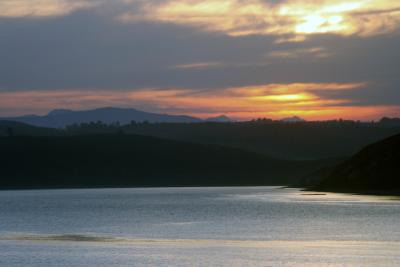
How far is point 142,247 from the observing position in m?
71.7

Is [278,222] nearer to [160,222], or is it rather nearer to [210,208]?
[160,222]

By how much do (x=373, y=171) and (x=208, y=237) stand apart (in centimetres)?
9398

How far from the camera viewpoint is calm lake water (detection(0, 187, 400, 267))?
63.1 metres

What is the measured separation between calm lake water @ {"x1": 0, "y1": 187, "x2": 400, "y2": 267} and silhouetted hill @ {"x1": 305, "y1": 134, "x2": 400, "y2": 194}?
41.1m

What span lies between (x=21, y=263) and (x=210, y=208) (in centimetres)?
6915

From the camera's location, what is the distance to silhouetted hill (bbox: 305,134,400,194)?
163 m

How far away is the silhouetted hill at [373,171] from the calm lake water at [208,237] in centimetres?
4111

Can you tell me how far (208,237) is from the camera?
7975 cm

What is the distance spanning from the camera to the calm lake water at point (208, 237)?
6312 cm

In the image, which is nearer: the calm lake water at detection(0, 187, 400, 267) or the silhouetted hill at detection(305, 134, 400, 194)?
the calm lake water at detection(0, 187, 400, 267)

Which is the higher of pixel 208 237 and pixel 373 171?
pixel 373 171

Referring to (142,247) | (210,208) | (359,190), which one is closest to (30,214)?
(210,208)

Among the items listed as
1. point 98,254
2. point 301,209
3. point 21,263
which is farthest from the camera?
point 301,209

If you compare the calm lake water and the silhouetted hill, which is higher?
the silhouetted hill
